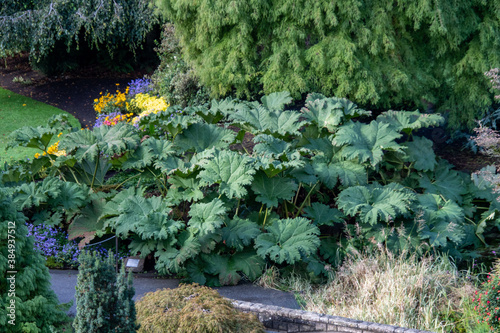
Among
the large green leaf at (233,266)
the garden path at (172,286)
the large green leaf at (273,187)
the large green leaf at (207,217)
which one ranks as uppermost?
the large green leaf at (273,187)

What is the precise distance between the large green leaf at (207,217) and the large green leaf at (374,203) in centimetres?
129

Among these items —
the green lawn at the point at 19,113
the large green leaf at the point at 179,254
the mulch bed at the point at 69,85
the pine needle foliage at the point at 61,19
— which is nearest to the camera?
the large green leaf at the point at 179,254

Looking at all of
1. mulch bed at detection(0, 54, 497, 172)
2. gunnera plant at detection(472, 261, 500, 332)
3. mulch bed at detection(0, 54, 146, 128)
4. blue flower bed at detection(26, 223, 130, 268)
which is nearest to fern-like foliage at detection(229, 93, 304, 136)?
blue flower bed at detection(26, 223, 130, 268)

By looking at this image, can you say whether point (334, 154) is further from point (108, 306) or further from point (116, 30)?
point (116, 30)

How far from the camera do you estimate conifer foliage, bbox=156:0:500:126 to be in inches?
300

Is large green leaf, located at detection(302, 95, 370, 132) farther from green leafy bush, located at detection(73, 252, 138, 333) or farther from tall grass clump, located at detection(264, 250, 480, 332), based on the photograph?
green leafy bush, located at detection(73, 252, 138, 333)

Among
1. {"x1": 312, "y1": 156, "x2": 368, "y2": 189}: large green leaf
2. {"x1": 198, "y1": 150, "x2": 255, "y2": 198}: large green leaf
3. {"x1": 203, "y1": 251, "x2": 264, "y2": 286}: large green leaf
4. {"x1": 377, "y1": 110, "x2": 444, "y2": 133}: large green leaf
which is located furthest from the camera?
{"x1": 377, "y1": 110, "x2": 444, "y2": 133}: large green leaf

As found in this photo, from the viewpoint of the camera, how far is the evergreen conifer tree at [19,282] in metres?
3.28

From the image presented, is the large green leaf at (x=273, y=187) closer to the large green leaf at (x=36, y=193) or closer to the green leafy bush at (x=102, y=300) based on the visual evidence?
the large green leaf at (x=36, y=193)

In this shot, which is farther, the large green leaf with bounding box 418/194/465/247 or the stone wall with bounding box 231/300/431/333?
the large green leaf with bounding box 418/194/465/247

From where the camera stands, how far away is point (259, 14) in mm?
7785

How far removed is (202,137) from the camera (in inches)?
247

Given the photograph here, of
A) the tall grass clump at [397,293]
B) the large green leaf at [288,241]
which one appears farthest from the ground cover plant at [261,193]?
the tall grass clump at [397,293]

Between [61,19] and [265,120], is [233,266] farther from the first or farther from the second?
[61,19]
